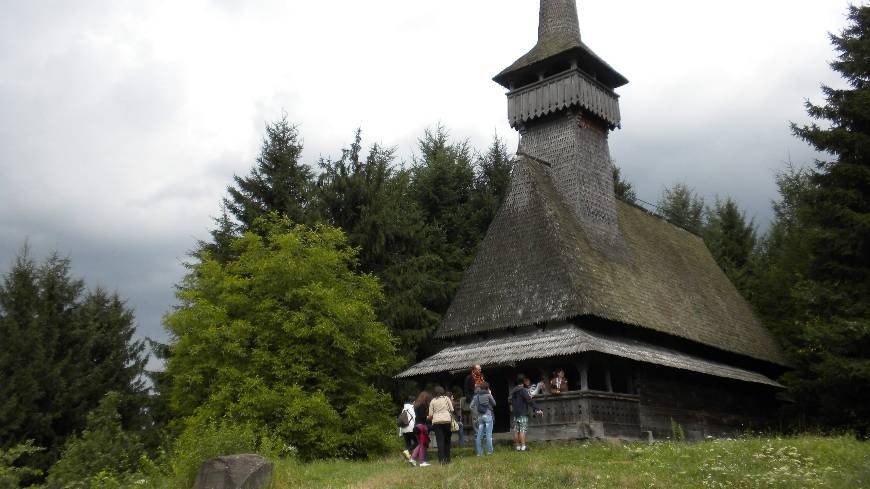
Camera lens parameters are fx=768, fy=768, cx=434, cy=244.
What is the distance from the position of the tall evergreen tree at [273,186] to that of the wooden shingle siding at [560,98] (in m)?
8.01

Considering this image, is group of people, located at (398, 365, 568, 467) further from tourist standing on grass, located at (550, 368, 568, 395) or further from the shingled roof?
the shingled roof

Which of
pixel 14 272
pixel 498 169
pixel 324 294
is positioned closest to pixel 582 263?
pixel 324 294

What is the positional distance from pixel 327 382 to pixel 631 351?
8239 millimetres

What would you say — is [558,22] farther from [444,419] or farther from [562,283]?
[444,419]

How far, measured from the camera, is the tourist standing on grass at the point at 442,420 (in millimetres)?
14664

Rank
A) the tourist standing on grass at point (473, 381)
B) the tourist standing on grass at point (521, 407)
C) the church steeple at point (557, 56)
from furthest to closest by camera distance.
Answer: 1. the church steeple at point (557, 56)
2. the tourist standing on grass at point (521, 407)
3. the tourist standing on grass at point (473, 381)

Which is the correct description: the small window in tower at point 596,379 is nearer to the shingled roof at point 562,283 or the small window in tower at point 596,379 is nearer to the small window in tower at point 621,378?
the small window in tower at point 621,378

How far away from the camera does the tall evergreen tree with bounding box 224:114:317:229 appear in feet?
92.8

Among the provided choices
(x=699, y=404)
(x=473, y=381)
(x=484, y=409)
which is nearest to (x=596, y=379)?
(x=699, y=404)

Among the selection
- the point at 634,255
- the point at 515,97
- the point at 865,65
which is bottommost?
the point at 634,255

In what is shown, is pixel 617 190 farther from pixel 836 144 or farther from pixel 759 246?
pixel 836 144

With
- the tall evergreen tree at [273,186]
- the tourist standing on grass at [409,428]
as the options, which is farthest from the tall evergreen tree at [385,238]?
the tourist standing on grass at [409,428]

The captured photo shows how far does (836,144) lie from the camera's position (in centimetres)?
2103

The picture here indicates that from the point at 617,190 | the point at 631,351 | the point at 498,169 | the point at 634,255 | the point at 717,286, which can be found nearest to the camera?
the point at 631,351
